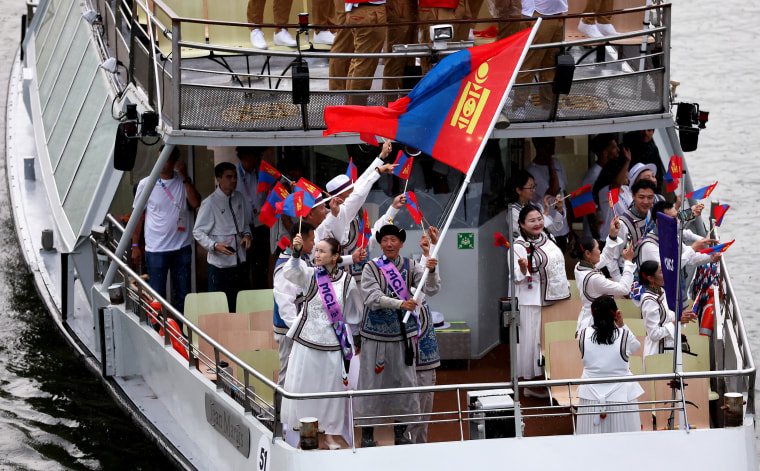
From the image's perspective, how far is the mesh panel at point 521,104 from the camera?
13.3 metres

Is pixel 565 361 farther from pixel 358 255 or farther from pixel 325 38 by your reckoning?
pixel 325 38

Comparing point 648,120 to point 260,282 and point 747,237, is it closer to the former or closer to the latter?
point 260,282

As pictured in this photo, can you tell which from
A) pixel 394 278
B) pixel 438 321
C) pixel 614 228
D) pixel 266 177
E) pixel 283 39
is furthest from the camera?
pixel 283 39

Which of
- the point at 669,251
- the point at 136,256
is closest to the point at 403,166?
the point at 669,251

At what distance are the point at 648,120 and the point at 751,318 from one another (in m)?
9.28

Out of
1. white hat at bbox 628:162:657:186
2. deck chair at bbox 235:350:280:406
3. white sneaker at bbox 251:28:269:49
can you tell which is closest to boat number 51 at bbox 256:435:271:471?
deck chair at bbox 235:350:280:406

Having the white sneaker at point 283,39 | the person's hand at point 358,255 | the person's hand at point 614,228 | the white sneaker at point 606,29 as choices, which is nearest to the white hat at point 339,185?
the person's hand at point 358,255

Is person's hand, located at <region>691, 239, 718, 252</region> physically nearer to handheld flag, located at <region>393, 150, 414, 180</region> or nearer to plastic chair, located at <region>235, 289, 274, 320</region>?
handheld flag, located at <region>393, 150, 414, 180</region>

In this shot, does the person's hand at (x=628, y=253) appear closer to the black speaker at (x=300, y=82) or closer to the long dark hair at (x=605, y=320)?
the long dark hair at (x=605, y=320)

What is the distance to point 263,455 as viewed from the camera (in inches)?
443

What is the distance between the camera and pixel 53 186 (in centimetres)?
1864

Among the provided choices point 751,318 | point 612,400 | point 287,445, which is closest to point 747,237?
point 751,318

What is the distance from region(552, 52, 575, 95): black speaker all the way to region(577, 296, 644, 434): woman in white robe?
103 inches

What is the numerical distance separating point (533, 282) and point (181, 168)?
4561mm
